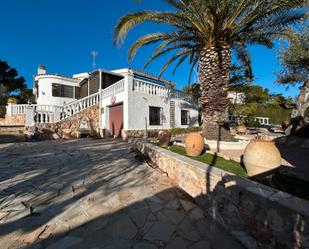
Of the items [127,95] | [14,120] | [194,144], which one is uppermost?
[127,95]

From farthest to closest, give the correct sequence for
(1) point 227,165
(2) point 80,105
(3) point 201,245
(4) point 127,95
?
(2) point 80,105 → (4) point 127,95 → (1) point 227,165 → (3) point 201,245

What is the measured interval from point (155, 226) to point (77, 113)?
1396 cm

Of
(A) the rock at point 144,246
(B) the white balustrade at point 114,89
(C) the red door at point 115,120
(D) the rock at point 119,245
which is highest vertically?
(B) the white balustrade at point 114,89

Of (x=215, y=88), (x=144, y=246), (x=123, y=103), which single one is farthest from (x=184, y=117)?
(x=144, y=246)

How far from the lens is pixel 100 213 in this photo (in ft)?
10.8

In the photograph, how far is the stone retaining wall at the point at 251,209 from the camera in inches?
77.2

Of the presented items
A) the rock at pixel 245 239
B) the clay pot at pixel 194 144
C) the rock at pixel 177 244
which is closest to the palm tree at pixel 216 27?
the clay pot at pixel 194 144

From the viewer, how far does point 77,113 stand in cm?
1529

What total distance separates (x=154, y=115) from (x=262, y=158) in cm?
1047

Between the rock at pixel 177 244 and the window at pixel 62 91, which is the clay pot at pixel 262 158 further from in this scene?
the window at pixel 62 91

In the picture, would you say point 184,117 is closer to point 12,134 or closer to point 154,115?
point 154,115

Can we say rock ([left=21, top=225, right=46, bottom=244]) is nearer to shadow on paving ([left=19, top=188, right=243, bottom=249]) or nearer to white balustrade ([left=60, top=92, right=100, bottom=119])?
shadow on paving ([left=19, top=188, right=243, bottom=249])

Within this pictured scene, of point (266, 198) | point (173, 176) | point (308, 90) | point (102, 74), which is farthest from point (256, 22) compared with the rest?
point (102, 74)

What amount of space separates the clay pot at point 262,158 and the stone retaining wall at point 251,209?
2.85ft
